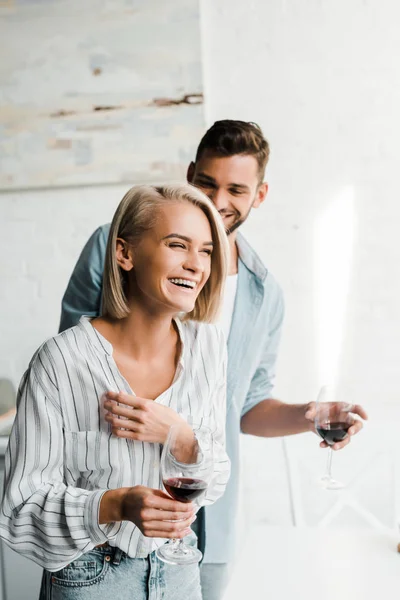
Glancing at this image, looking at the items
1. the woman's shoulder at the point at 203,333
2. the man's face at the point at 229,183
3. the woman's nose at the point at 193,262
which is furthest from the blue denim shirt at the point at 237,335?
the woman's nose at the point at 193,262

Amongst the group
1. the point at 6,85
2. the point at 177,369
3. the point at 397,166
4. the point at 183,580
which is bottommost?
the point at 183,580

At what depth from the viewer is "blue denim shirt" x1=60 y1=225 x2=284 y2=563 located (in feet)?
5.65

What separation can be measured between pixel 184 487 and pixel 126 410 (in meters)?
0.18

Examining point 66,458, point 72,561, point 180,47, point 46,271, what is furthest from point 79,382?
point 180,47

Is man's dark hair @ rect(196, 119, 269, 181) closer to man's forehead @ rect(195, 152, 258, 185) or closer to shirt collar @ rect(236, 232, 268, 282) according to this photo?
man's forehead @ rect(195, 152, 258, 185)

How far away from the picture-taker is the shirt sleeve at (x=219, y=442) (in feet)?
4.11

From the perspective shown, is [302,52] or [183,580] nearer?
[183,580]

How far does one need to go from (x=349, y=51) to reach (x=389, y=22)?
0.17 m

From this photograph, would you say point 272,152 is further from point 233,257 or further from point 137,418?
point 137,418

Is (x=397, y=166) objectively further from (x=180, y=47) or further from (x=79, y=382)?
(x=79, y=382)

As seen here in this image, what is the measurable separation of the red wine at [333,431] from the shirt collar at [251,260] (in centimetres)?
58

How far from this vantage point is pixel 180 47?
8.50 ft

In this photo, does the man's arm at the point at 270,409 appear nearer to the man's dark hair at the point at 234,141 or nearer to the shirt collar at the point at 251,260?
the shirt collar at the point at 251,260

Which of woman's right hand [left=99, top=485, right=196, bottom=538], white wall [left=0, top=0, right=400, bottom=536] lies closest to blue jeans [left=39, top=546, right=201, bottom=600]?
woman's right hand [left=99, top=485, right=196, bottom=538]
